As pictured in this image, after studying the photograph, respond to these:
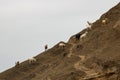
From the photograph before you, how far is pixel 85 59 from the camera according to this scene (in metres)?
64.8

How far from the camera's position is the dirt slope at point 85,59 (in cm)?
5781

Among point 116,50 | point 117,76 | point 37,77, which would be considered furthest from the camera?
point 37,77

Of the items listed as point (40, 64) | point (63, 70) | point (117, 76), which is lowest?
point (117, 76)

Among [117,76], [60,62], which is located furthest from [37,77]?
[117,76]

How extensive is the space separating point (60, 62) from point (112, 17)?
1292 centimetres

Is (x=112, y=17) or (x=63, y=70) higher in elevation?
(x=112, y=17)

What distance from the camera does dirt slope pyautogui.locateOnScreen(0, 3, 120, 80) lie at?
190 ft

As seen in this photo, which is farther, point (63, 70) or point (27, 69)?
point (27, 69)

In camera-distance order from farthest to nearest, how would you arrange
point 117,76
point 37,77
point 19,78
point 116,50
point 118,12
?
point 118,12 → point 19,78 → point 37,77 → point 116,50 → point 117,76

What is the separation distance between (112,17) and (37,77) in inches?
662

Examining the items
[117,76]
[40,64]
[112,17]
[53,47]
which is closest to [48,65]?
[40,64]

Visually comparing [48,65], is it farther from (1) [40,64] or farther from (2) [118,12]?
(2) [118,12]

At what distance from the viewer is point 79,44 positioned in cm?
7306

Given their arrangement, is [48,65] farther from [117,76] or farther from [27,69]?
[117,76]
